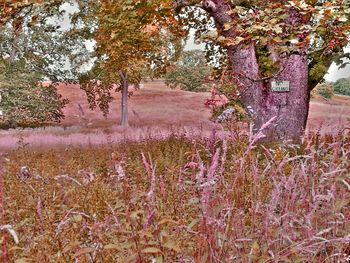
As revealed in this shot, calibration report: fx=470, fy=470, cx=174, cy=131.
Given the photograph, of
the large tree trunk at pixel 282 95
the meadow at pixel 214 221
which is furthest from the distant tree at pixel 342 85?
the meadow at pixel 214 221

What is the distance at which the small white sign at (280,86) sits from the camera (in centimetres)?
1114

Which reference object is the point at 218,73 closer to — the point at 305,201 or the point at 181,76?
the point at 305,201

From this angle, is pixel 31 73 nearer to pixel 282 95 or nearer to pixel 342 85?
pixel 282 95

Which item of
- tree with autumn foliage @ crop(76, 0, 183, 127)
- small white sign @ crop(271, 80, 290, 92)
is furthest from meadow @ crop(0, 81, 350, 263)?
tree with autumn foliage @ crop(76, 0, 183, 127)

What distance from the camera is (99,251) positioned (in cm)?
294

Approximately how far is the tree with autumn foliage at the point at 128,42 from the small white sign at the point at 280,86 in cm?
315

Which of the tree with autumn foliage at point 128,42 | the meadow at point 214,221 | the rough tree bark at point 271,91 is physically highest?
the tree with autumn foliage at point 128,42

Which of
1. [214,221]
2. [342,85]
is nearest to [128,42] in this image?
[214,221]

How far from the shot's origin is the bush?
27.4m

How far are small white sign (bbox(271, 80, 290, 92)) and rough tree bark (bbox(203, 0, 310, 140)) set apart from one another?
0.35 feet

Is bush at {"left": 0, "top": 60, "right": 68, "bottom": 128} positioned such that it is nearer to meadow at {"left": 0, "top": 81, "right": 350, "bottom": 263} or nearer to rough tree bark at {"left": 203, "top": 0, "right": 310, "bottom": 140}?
rough tree bark at {"left": 203, "top": 0, "right": 310, "bottom": 140}

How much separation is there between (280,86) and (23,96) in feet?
69.8

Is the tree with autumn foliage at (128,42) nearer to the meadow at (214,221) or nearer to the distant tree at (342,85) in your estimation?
the meadow at (214,221)

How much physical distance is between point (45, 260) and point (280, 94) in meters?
8.89
